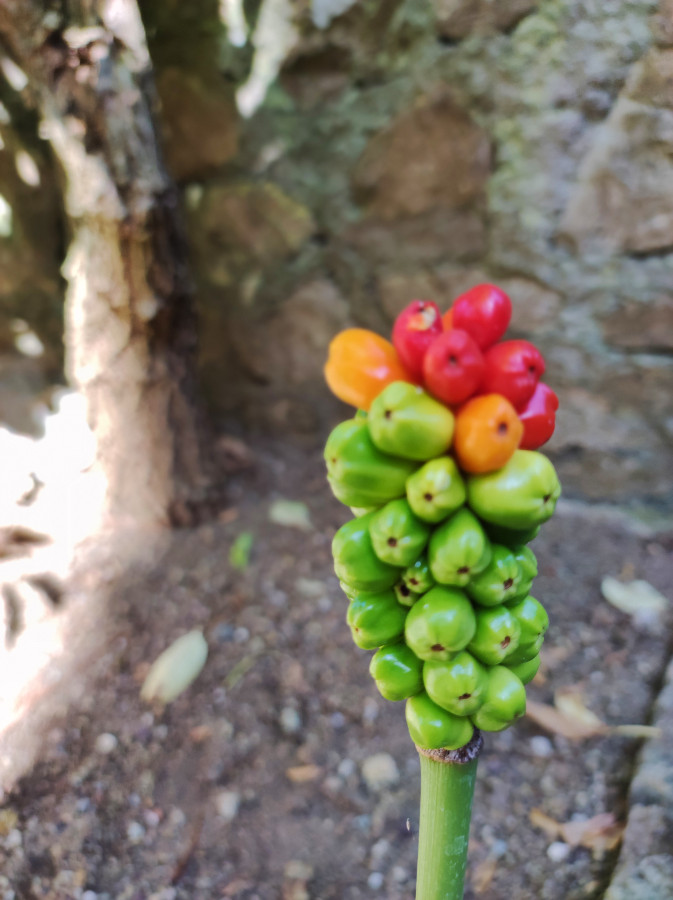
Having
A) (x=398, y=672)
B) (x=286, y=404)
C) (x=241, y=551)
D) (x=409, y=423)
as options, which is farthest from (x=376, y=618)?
(x=286, y=404)

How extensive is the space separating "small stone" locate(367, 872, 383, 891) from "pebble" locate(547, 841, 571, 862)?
26 centimetres

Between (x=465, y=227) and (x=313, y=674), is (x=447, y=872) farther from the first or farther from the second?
(x=465, y=227)

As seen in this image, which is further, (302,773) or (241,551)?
(241,551)

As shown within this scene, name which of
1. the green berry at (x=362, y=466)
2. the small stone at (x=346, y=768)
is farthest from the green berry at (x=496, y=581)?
the small stone at (x=346, y=768)

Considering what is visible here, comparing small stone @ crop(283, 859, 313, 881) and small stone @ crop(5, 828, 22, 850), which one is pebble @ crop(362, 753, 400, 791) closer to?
small stone @ crop(283, 859, 313, 881)

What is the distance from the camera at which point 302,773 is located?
1.15 metres

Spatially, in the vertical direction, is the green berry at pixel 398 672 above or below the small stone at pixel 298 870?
above

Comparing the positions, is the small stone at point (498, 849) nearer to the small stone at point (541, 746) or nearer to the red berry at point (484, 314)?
the small stone at point (541, 746)

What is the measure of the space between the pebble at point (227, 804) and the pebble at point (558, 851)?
498 mm

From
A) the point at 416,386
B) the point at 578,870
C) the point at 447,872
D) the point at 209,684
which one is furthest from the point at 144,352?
the point at 578,870

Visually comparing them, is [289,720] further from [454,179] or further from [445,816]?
[454,179]

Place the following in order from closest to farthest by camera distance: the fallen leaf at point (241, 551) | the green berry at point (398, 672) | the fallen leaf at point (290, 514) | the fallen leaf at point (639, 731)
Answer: the green berry at point (398, 672)
the fallen leaf at point (639, 731)
the fallen leaf at point (241, 551)
the fallen leaf at point (290, 514)

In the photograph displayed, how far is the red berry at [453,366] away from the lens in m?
0.58

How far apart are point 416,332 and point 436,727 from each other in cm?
38
